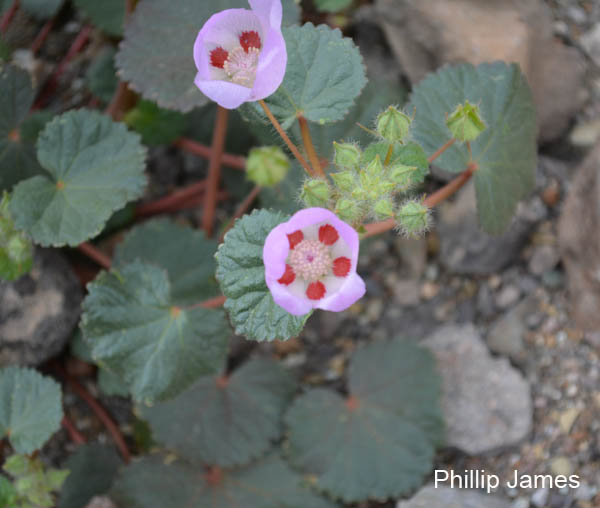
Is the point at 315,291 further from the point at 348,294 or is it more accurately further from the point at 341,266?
the point at 348,294

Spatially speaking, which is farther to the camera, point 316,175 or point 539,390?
point 539,390

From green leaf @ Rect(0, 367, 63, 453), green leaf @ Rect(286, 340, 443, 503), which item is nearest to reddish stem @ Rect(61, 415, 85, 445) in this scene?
green leaf @ Rect(0, 367, 63, 453)

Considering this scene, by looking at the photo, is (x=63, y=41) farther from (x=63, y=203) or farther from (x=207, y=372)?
(x=207, y=372)

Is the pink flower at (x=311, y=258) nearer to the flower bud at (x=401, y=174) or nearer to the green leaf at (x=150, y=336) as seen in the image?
the flower bud at (x=401, y=174)

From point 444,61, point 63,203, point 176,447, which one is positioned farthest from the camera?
point 444,61

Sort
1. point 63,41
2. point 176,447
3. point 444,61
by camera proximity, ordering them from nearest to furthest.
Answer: point 176,447
point 444,61
point 63,41

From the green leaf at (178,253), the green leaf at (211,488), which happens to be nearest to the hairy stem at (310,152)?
the green leaf at (178,253)

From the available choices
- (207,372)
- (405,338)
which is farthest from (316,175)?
(405,338)
